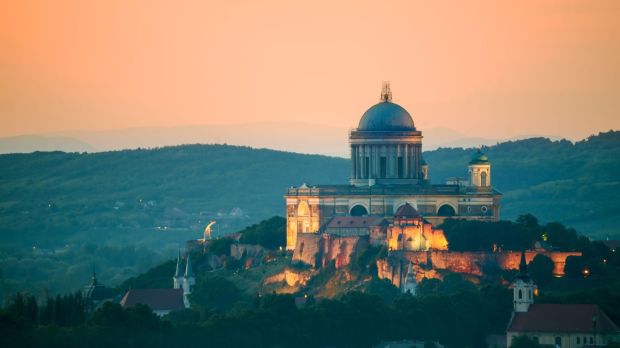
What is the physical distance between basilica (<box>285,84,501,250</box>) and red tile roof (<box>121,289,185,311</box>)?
10.7 metres

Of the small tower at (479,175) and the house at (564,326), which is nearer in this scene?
the house at (564,326)

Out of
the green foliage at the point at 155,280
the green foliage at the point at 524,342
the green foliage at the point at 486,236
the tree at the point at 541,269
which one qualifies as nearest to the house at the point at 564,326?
the green foliage at the point at 524,342

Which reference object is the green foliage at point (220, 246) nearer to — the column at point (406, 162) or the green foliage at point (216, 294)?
the green foliage at point (216, 294)

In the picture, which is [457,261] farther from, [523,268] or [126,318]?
[126,318]

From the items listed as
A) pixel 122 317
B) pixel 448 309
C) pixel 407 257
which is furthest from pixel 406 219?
pixel 122 317

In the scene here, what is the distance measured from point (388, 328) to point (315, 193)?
78.7 ft

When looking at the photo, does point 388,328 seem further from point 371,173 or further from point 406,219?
point 371,173

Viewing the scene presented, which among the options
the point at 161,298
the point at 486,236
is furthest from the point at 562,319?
the point at 161,298

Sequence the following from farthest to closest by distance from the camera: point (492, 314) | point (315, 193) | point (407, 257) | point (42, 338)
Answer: point (315, 193), point (407, 257), point (492, 314), point (42, 338)

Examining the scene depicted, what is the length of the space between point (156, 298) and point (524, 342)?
3546 centimetres

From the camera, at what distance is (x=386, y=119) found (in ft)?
591

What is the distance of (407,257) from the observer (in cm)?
16362

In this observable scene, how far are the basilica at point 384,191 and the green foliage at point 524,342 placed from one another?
25.8 m

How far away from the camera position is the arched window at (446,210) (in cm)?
A: 17338
